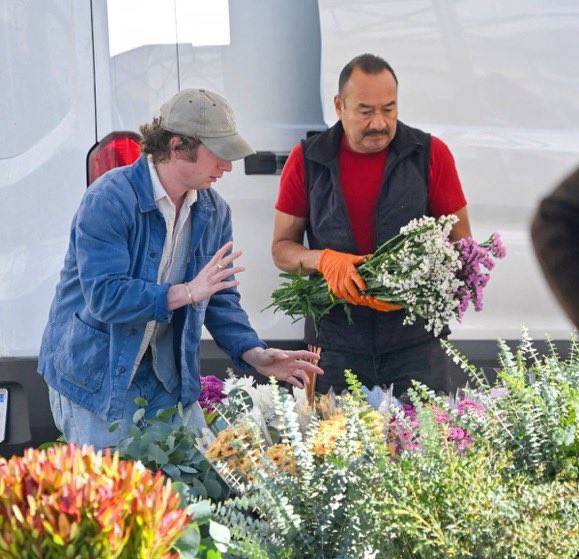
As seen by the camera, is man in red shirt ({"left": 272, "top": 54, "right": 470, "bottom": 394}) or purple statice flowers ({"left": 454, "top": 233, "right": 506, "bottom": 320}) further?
man in red shirt ({"left": 272, "top": 54, "right": 470, "bottom": 394})

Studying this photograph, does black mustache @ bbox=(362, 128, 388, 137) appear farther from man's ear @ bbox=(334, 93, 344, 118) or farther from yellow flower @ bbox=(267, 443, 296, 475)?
yellow flower @ bbox=(267, 443, 296, 475)

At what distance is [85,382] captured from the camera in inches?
118

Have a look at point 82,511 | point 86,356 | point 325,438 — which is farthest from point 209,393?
point 82,511

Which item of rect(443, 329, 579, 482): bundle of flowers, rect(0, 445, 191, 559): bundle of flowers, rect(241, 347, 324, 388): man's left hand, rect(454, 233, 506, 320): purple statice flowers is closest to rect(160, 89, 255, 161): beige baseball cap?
rect(241, 347, 324, 388): man's left hand

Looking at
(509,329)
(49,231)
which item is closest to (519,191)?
(509,329)

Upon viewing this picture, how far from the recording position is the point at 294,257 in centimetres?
362

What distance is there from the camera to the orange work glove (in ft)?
11.0

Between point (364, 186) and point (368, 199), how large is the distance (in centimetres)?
4

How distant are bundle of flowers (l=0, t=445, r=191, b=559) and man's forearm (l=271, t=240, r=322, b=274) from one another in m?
2.27

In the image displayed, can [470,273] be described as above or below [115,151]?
below

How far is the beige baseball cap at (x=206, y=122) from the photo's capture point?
2988mm

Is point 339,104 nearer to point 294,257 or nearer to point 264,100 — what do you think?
point 264,100

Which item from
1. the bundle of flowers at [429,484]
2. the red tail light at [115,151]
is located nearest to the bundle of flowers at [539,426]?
the bundle of flowers at [429,484]

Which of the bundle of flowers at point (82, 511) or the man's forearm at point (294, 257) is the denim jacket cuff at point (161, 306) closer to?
the man's forearm at point (294, 257)
